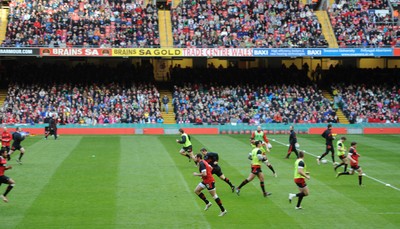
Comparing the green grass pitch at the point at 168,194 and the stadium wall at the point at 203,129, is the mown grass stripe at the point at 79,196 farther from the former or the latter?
the stadium wall at the point at 203,129

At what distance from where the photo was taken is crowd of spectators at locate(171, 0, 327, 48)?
193ft

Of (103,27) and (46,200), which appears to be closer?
(46,200)

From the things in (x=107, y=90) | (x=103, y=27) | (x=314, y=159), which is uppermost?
(x=103, y=27)

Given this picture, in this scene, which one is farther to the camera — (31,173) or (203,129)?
(203,129)

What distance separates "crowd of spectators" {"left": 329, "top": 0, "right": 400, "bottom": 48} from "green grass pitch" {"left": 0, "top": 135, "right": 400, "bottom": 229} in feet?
78.0

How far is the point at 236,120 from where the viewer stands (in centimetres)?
5441

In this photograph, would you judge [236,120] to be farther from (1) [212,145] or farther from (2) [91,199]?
(2) [91,199]

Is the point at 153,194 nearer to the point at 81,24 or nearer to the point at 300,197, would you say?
the point at 300,197

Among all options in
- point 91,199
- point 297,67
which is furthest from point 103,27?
point 91,199

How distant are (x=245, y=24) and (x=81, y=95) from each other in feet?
55.8

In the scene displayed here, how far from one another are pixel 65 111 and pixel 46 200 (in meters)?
32.1

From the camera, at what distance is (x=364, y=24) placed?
61.6 m

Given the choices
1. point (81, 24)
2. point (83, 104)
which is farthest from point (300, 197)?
point (81, 24)

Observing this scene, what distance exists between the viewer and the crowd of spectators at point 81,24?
186 feet
